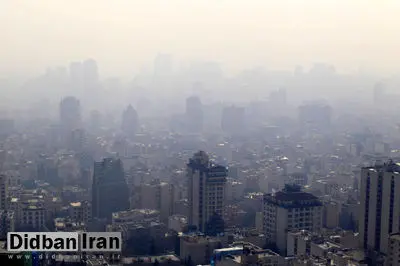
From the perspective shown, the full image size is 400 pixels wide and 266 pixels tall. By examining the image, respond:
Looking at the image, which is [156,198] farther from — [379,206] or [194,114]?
[194,114]

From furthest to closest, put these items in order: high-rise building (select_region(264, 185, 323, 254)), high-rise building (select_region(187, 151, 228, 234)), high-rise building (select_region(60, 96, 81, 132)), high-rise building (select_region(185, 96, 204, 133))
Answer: high-rise building (select_region(185, 96, 204, 133)) < high-rise building (select_region(60, 96, 81, 132)) < high-rise building (select_region(187, 151, 228, 234)) < high-rise building (select_region(264, 185, 323, 254))

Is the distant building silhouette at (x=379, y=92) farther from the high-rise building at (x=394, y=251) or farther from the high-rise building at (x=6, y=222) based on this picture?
the high-rise building at (x=6, y=222)

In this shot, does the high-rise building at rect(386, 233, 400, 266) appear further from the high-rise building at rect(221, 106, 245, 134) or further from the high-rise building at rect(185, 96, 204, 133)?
the high-rise building at rect(221, 106, 245, 134)

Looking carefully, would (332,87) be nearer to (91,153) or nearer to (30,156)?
(91,153)

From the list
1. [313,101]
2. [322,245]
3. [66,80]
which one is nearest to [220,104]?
[313,101]

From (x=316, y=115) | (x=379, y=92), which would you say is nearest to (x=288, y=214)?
(x=379, y=92)

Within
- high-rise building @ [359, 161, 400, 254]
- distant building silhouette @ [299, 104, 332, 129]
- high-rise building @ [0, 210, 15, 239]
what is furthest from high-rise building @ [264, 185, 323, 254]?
distant building silhouette @ [299, 104, 332, 129]
